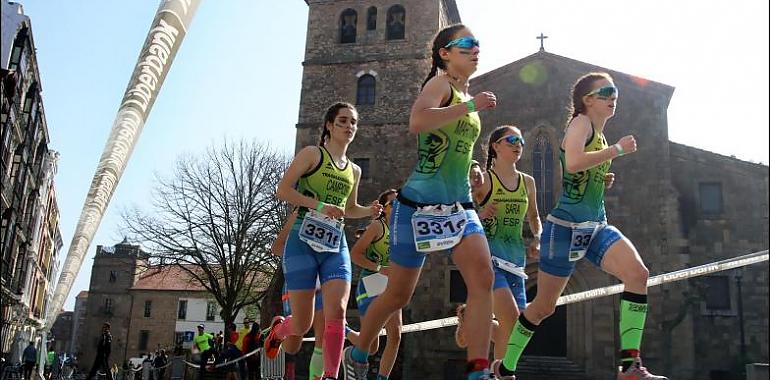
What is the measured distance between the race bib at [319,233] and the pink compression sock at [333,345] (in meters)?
0.70

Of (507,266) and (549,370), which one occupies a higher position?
(507,266)

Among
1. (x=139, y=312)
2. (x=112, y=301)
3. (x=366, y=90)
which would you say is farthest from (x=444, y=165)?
(x=112, y=301)

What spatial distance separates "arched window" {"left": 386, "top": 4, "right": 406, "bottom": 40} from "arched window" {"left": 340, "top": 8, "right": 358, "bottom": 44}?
1670mm

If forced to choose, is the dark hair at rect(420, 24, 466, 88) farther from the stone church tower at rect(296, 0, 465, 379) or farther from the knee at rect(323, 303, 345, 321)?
the stone church tower at rect(296, 0, 465, 379)

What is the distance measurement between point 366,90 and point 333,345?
2634 centimetres

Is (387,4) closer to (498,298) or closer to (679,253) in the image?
(679,253)

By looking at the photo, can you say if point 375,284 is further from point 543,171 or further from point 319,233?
point 543,171

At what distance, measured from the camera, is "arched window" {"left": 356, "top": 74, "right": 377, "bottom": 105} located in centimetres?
3064

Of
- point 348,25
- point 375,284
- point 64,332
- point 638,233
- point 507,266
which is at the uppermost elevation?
point 348,25

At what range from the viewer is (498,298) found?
5926 millimetres

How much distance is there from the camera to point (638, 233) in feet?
78.1

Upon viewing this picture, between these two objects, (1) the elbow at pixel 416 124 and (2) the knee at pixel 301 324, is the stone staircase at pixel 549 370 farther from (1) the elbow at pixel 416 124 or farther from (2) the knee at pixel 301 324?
(1) the elbow at pixel 416 124

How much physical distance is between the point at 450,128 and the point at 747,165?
75.5 feet

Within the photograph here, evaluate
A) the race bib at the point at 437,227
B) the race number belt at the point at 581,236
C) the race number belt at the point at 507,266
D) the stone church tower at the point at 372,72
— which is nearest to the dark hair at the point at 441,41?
the race bib at the point at 437,227
